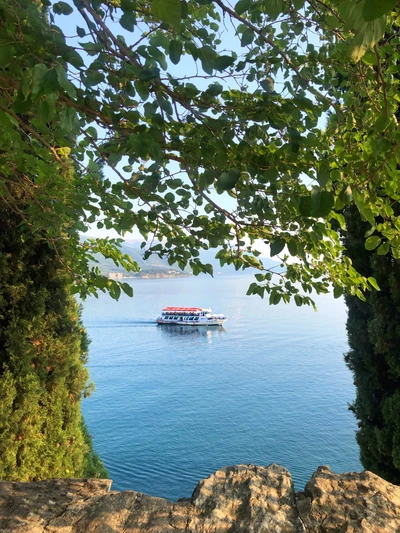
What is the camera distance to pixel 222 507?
1.89m

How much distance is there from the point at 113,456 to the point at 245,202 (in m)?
7.86

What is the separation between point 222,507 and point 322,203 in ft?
5.01

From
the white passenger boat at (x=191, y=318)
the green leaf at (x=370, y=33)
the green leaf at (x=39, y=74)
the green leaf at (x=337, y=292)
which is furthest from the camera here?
the white passenger boat at (x=191, y=318)

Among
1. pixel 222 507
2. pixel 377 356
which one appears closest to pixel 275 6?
pixel 222 507

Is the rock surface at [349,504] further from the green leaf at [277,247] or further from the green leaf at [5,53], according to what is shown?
the green leaf at [5,53]

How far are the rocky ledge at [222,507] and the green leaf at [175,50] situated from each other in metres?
1.85

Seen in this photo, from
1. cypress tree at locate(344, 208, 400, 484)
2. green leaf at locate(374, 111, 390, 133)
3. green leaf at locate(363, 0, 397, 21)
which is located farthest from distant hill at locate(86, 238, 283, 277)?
green leaf at locate(363, 0, 397, 21)

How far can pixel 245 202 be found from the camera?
1.90m

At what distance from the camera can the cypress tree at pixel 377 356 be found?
413cm

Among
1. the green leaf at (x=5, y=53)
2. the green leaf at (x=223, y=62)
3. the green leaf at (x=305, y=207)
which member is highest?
the green leaf at (x=223, y=62)

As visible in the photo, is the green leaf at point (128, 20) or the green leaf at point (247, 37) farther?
the green leaf at point (247, 37)

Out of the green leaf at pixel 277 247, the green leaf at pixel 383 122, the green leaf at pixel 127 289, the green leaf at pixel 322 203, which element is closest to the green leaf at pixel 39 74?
the green leaf at pixel 322 203

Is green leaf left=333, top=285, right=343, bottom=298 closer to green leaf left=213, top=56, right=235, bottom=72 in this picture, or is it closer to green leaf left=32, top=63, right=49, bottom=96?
green leaf left=213, top=56, right=235, bottom=72

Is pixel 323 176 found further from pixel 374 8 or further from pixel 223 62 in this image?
pixel 374 8
